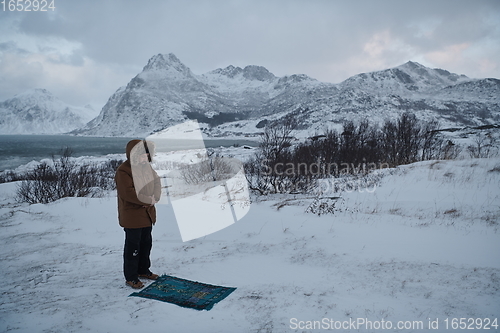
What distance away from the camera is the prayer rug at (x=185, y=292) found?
11.2 feet

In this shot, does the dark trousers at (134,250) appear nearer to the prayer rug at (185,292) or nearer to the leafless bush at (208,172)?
the prayer rug at (185,292)

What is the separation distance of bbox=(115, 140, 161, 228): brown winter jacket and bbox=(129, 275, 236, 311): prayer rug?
2.96 ft

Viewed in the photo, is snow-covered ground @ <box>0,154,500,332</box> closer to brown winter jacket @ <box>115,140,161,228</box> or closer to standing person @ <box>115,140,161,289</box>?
standing person @ <box>115,140,161,289</box>

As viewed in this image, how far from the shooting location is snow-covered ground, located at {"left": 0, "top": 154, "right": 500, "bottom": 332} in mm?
3105

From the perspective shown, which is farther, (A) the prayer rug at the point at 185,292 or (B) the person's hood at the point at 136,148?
(B) the person's hood at the point at 136,148

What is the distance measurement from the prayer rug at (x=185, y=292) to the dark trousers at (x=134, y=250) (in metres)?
0.33

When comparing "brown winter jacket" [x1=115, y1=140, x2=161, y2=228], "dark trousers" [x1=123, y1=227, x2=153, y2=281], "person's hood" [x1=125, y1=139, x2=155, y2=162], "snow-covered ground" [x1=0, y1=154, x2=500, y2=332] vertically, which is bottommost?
"snow-covered ground" [x1=0, y1=154, x2=500, y2=332]

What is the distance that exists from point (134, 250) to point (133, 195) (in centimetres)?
86

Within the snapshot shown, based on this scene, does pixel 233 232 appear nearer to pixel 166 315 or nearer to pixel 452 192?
pixel 166 315

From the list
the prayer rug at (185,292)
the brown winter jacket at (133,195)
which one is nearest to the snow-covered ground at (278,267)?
the prayer rug at (185,292)

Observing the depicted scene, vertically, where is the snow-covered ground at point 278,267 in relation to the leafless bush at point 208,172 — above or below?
below

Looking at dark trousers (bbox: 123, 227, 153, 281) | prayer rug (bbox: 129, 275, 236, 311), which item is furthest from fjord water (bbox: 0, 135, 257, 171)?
prayer rug (bbox: 129, 275, 236, 311)

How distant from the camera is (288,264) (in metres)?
4.62

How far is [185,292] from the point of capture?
3680 mm
